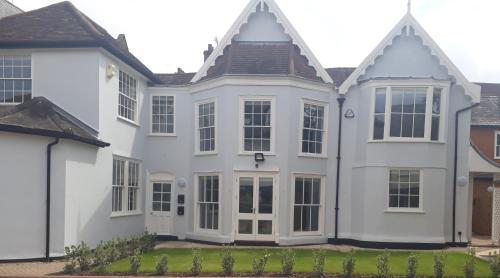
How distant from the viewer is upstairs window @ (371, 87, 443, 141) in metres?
17.2

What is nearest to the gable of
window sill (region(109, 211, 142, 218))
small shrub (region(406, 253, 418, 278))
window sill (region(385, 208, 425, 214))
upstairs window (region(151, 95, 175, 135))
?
window sill (region(385, 208, 425, 214))

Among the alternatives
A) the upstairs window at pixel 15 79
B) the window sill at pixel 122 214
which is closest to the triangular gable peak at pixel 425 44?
the window sill at pixel 122 214

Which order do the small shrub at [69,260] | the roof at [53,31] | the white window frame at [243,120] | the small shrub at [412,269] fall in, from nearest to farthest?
1. the small shrub at [412,269]
2. the small shrub at [69,260]
3. the roof at [53,31]
4. the white window frame at [243,120]

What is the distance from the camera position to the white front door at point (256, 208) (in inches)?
682

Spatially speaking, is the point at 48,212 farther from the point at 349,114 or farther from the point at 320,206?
the point at 349,114

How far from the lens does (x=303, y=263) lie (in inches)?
517

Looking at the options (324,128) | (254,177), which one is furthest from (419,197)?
(254,177)

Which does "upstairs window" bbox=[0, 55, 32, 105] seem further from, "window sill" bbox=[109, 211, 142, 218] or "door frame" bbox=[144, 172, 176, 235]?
"door frame" bbox=[144, 172, 176, 235]

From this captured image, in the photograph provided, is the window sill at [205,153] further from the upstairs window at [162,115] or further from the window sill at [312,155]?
the window sill at [312,155]

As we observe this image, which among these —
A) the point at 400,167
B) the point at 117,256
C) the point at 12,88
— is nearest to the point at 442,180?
the point at 400,167

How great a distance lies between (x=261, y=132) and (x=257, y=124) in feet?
1.07

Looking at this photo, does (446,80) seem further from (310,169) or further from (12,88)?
(12,88)

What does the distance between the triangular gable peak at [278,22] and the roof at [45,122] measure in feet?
18.0

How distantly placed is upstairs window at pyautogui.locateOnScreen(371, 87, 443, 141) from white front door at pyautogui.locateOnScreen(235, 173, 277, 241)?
4638 mm
